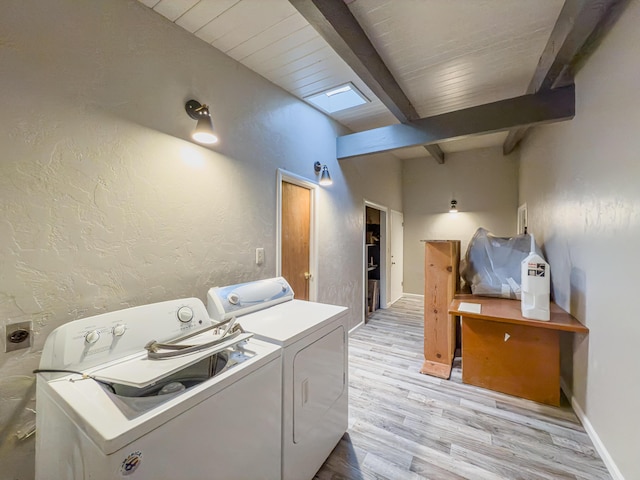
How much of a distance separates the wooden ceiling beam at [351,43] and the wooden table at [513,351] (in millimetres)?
2006

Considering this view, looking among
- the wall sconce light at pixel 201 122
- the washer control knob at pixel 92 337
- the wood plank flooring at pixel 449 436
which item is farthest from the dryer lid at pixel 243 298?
the wood plank flooring at pixel 449 436

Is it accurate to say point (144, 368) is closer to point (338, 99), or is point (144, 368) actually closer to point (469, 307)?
point (469, 307)

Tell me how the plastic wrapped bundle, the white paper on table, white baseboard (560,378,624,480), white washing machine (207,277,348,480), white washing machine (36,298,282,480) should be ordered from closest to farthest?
1. white washing machine (36,298,282,480)
2. white washing machine (207,277,348,480)
3. white baseboard (560,378,624,480)
4. the white paper on table
5. the plastic wrapped bundle

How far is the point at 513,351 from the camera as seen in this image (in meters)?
2.23

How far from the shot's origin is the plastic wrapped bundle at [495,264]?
2.72 metres

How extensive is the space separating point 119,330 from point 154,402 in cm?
43

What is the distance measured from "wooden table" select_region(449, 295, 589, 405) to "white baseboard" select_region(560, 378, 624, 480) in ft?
0.41

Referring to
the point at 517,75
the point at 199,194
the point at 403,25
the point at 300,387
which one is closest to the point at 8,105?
the point at 199,194

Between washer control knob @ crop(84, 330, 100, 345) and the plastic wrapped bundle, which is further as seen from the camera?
the plastic wrapped bundle

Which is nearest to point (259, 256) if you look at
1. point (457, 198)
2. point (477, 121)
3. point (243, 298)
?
point (243, 298)

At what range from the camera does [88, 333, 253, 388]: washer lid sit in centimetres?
91

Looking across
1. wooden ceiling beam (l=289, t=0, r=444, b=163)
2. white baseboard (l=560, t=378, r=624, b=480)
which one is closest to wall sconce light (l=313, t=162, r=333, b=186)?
wooden ceiling beam (l=289, t=0, r=444, b=163)

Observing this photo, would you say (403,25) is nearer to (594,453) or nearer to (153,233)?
(153,233)

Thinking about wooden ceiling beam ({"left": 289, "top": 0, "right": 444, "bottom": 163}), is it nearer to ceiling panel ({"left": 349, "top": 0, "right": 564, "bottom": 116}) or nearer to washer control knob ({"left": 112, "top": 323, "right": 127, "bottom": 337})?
ceiling panel ({"left": 349, "top": 0, "right": 564, "bottom": 116})
